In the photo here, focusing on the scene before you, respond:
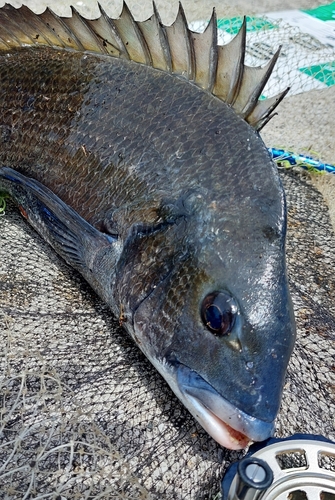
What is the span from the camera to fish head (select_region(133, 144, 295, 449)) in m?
1.55

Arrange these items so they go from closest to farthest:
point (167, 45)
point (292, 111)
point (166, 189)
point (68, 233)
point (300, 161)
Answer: point (166, 189), point (68, 233), point (167, 45), point (300, 161), point (292, 111)

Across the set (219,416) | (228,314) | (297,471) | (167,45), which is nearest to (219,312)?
(228,314)

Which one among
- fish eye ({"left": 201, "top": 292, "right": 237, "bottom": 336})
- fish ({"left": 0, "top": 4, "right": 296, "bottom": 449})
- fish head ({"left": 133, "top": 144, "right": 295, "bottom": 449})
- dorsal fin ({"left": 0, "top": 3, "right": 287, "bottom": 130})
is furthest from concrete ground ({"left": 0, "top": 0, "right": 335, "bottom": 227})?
fish eye ({"left": 201, "top": 292, "right": 237, "bottom": 336})

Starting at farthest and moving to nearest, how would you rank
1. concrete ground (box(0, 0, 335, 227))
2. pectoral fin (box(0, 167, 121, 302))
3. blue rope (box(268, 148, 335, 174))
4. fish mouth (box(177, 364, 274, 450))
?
1. concrete ground (box(0, 0, 335, 227))
2. blue rope (box(268, 148, 335, 174))
3. pectoral fin (box(0, 167, 121, 302))
4. fish mouth (box(177, 364, 274, 450))

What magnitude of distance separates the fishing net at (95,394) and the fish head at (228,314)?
0.73 feet

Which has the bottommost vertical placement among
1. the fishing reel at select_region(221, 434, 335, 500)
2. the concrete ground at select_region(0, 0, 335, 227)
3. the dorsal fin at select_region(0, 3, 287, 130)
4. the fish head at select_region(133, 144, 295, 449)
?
the fishing reel at select_region(221, 434, 335, 500)

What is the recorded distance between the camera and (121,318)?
200 centimetres

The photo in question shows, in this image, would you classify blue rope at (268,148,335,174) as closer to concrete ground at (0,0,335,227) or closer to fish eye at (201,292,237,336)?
concrete ground at (0,0,335,227)

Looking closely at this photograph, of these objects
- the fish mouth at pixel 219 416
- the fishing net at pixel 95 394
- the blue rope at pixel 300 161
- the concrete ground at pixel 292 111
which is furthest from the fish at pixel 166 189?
the concrete ground at pixel 292 111

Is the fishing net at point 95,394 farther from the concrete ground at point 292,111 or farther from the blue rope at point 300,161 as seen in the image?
the concrete ground at point 292,111

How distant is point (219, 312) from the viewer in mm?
1617

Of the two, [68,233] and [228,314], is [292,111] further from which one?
[228,314]

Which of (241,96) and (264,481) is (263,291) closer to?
(264,481)

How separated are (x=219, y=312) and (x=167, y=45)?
141cm
